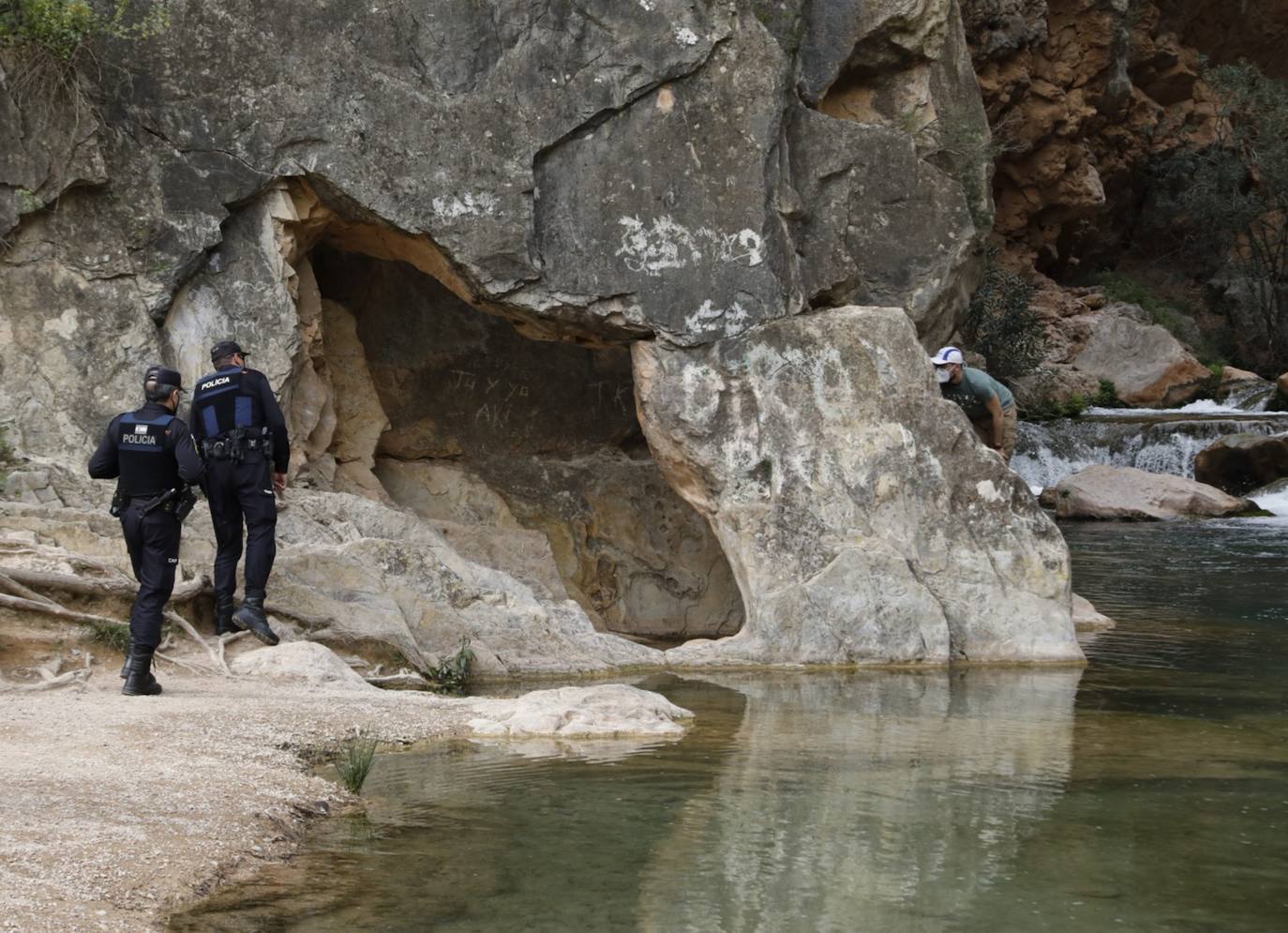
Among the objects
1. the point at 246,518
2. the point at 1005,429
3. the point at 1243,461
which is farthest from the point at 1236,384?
the point at 246,518

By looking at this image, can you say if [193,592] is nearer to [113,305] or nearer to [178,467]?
[178,467]

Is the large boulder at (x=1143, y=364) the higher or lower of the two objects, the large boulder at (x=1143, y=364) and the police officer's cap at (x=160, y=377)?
the higher

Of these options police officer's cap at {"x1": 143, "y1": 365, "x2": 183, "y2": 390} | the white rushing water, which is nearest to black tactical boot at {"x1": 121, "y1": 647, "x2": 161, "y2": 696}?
police officer's cap at {"x1": 143, "y1": 365, "x2": 183, "y2": 390}

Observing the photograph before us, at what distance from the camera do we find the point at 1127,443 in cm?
2392

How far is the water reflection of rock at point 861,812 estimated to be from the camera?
432cm

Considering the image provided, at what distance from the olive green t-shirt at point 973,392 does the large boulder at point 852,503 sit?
739mm

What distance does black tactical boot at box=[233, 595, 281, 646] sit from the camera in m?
7.88

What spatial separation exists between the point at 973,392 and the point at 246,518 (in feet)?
16.4

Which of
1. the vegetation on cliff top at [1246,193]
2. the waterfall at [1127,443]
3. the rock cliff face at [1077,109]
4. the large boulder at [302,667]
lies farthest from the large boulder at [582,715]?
the vegetation on cliff top at [1246,193]

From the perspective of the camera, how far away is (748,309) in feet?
32.0

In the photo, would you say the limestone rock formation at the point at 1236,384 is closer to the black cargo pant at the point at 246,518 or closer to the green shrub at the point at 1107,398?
the green shrub at the point at 1107,398

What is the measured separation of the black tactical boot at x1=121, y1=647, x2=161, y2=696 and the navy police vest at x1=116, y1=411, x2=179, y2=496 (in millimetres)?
713

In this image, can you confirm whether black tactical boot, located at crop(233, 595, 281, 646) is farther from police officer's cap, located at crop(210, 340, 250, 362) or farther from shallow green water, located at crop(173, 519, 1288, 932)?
shallow green water, located at crop(173, 519, 1288, 932)

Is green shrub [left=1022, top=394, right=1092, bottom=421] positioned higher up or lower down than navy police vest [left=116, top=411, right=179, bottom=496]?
higher up
